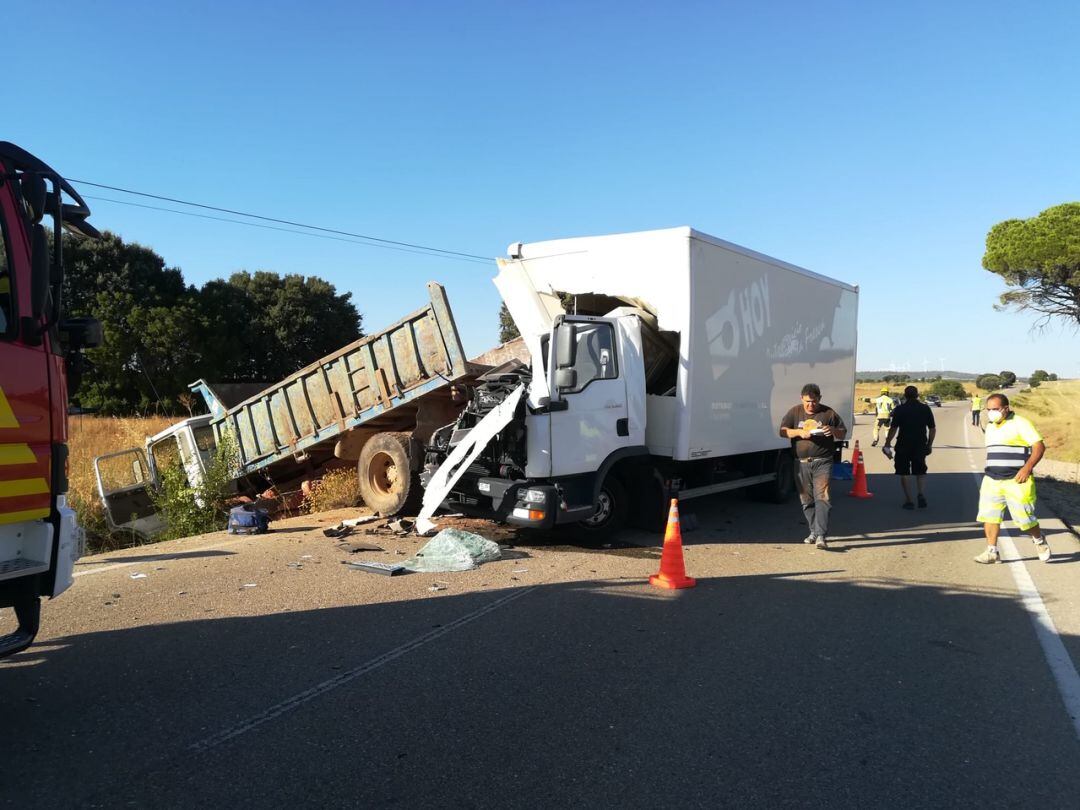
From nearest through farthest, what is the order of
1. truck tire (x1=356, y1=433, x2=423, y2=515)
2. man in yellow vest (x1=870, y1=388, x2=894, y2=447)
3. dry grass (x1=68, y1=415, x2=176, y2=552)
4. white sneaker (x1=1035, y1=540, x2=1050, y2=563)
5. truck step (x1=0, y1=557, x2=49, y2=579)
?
1. truck step (x1=0, y1=557, x2=49, y2=579)
2. white sneaker (x1=1035, y1=540, x2=1050, y2=563)
3. truck tire (x1=356, y1=433, x2=423, y2=515)
4. dry grass (x1=68, y1=415, x2=176, y2=552)
5. man in yellow vest (x1=870, y1=388, x2=894, y2=447)

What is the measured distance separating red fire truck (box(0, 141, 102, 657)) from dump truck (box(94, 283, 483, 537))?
567cm

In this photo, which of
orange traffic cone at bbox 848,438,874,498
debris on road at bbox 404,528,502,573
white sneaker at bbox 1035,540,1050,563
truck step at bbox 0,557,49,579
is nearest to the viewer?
truck step at bbox 0,557,49,579

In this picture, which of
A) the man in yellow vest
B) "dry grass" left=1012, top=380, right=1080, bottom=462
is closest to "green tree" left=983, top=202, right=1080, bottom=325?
"dry grass" left=1012, top=380, right=1080, bottom=462

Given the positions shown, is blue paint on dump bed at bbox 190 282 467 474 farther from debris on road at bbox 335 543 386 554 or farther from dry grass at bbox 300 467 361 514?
debris on road at bbox 335 543 386 554

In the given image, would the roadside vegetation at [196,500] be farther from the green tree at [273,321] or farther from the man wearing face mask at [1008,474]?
the green tree at [273,321]

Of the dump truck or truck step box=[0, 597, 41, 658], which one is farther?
the dump truck

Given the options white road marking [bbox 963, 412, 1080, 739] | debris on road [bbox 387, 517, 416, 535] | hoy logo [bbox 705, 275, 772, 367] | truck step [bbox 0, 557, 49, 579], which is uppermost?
hoy logo [bbox 705, 275, 772, 367]

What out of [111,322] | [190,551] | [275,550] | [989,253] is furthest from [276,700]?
[989,253]

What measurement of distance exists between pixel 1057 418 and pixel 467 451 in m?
31.5

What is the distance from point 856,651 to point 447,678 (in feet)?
8.74

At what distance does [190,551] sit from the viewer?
8.05 m

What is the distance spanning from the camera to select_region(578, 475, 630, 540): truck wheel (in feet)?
26.7

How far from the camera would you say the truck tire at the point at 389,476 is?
915cm

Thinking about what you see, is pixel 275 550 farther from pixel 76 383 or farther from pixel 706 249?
pixel 706 249
